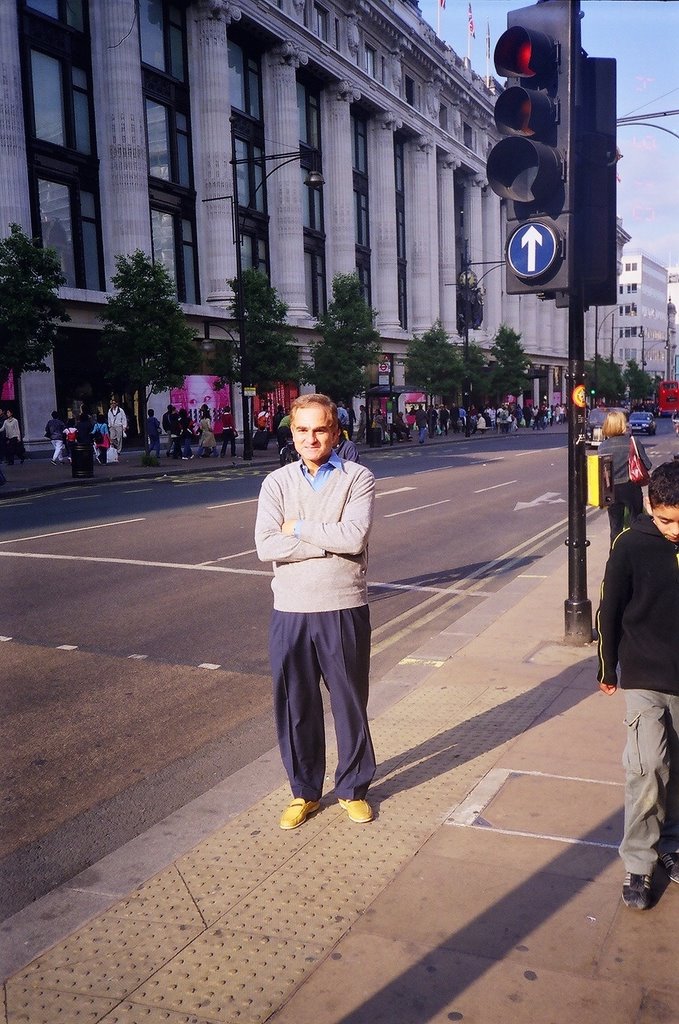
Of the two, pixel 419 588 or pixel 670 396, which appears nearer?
pixel 419 588

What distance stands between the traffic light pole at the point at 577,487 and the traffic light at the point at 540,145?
55 centimetres

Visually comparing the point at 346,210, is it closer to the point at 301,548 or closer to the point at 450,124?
the point at 450,124

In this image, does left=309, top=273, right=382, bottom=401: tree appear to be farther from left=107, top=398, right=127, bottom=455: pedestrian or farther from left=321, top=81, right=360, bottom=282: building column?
left=107, top=398, right=127, bottom=455: pedestrian

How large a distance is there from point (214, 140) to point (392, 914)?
41660mm

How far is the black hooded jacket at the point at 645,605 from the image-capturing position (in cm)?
348

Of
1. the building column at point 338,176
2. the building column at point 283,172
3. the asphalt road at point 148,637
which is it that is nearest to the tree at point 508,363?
the building column at point 338,176

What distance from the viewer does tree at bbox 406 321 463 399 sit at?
57344mm

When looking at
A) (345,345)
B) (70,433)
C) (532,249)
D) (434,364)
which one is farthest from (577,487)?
(434,364)

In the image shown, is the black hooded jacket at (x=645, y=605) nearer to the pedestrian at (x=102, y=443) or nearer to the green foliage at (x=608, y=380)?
the pedestrian at (x=102, y=443)

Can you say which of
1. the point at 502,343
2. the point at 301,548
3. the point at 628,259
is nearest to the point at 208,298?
the point at 502,343

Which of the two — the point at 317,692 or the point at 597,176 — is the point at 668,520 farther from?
the point at 597,176

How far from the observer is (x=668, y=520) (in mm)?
3412

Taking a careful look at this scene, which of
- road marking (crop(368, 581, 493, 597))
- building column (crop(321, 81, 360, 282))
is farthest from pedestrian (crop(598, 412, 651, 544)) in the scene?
building column (crop(321, 81, 360, 282))

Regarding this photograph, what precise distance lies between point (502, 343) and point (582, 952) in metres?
69.9
